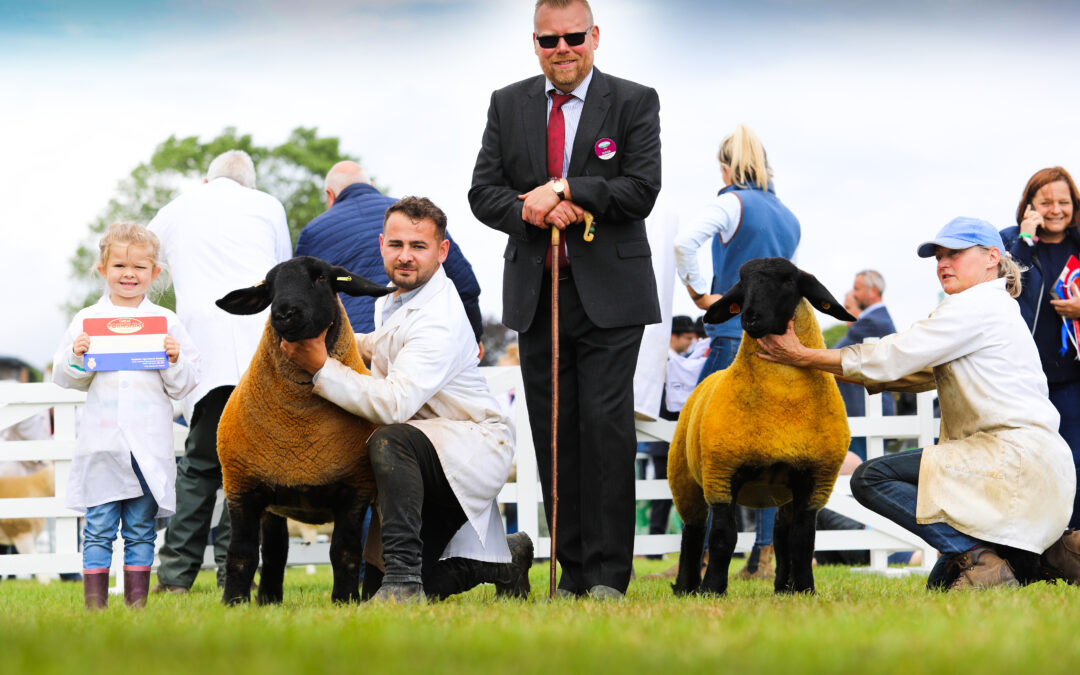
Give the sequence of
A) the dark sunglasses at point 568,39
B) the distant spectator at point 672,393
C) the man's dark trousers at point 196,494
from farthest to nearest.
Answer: the distant spectator at point 672,393
the man's dark trousers at point 196,494
the dark sunglasses at point 568,39

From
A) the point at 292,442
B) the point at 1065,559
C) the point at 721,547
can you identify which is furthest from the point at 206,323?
the point at 1065,559

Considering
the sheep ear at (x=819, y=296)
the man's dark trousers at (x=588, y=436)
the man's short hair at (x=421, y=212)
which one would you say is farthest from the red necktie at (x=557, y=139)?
the sheep ear at (x=819, y=296)

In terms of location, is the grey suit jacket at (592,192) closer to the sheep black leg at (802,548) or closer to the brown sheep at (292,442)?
the brown sheep at (292,442)

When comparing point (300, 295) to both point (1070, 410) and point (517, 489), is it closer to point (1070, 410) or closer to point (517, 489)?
point (517, 489)

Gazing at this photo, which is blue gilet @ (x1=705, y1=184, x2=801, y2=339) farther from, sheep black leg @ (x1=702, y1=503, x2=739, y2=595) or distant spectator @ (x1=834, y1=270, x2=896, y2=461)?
distant spectator @ (x1=834, y1=270, x2=896, y2=461)

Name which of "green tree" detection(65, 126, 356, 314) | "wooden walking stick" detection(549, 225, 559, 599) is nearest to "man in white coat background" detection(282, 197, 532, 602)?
"wooden walking stick" detection(549, 225, 559, 599)

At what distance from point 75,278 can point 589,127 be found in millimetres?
27710

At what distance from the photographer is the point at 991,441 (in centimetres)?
495

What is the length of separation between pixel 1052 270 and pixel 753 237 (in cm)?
172

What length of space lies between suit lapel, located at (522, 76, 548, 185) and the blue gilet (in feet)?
6.72

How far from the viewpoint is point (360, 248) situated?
6629mm

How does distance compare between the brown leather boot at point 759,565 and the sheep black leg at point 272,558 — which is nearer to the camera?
the sheep black leg at point 272,558

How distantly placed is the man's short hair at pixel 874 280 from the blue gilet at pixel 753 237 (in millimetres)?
4138

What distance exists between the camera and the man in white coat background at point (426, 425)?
439 centimetres
